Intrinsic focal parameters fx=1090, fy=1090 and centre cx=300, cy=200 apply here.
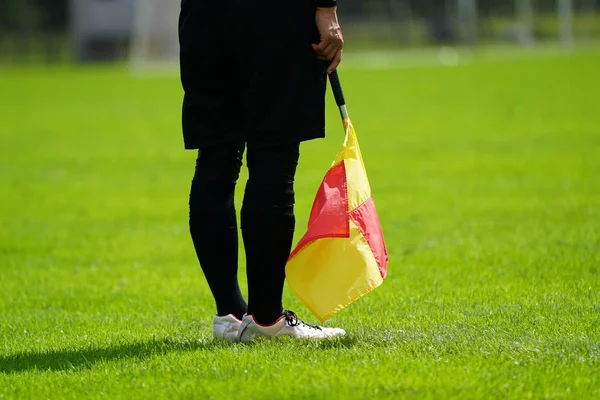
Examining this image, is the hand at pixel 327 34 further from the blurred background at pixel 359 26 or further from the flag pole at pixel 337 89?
the blurred background at pixel 359 26

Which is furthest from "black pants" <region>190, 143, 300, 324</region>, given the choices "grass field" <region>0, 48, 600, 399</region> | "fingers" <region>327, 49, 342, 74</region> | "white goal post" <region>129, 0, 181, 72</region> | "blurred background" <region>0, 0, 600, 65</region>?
"blurred background" <region>0, 0, 600, 65</region>

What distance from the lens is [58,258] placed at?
693 cm

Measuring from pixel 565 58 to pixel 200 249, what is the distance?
28662mm

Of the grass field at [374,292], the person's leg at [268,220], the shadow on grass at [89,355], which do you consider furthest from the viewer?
the person's leg at [268,220]

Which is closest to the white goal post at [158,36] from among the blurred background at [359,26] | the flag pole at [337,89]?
the blurred background at [359,26]

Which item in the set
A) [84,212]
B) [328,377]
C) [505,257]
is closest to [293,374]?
[328,377]

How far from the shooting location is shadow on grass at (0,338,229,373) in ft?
12.6

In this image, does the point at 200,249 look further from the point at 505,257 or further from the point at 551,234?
the point at 551,234

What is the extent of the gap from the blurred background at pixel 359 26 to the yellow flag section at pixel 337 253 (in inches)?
1153

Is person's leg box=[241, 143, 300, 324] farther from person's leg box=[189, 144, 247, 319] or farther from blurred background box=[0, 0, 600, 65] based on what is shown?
blurred background box=[0, 0, 600, 65]

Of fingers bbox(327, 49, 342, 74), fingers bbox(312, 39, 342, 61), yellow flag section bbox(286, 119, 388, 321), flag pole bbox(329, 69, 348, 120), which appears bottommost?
yellow flag section bbox(286, 119, 388, 321)

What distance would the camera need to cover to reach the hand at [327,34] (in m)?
3.94

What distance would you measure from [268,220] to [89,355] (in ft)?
2.70

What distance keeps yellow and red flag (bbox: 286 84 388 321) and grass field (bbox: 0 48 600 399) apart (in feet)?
0.61
